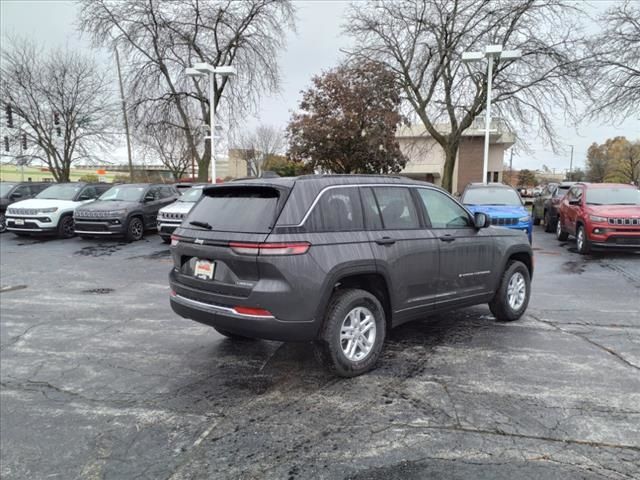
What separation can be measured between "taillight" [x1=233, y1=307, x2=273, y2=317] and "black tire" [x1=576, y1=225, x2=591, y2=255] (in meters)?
9.77

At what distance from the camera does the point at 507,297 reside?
5.79 meters

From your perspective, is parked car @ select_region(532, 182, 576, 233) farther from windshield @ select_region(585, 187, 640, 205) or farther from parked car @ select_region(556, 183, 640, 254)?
windshield @ select_region(585, 187, 640, 205)

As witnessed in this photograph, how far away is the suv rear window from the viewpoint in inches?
155

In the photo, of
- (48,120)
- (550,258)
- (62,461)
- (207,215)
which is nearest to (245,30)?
(48,120)

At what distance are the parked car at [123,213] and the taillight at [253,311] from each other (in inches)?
427

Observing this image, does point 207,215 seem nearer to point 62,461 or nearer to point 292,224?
point 292,224

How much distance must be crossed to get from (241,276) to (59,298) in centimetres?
509

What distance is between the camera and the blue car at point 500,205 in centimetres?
1134

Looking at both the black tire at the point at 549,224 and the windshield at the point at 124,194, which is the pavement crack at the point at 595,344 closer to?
the black tire at the point at 549,224

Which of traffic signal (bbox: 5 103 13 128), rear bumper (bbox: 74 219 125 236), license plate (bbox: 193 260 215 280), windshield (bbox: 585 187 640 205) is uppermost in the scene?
traffic signal (bbox: 5 103 13 128)

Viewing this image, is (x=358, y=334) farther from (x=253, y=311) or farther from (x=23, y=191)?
(x=23, y=191)

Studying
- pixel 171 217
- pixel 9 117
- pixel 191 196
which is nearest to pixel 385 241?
pixel 171 217

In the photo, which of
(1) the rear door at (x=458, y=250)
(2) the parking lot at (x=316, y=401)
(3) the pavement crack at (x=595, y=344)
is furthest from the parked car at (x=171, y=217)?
(3) the pavement crack at (x=595, y=344)

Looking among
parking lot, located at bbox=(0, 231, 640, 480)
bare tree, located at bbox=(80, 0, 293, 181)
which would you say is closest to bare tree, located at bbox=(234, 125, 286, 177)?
bare tree, located at bbox=(80, 0, 293, 181)
